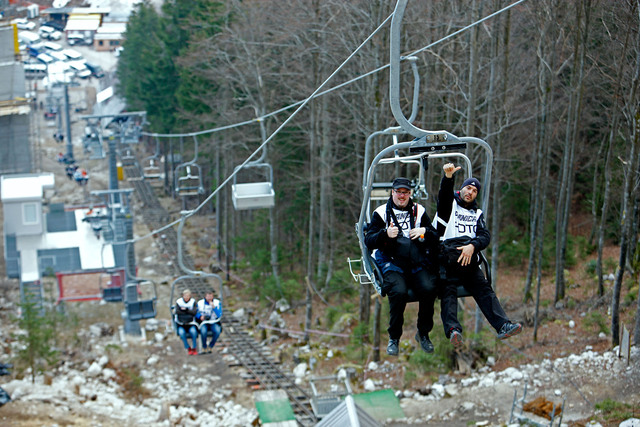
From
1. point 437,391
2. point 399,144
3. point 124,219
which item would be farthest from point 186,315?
point 124,219

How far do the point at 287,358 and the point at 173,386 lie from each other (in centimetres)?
367

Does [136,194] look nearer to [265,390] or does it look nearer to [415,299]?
[265,390]

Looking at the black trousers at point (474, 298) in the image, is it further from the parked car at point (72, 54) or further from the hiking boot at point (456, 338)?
the parked car at point (72, 54)

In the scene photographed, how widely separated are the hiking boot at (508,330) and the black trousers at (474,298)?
0.10m

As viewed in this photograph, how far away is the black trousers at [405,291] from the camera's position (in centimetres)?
897

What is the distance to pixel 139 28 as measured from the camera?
50.6 m

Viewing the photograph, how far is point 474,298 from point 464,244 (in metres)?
0.60

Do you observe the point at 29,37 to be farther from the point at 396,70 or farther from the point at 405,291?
the point at 396,70

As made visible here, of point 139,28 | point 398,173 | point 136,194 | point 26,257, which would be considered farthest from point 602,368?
point 139,28

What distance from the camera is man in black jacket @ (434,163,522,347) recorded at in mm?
8734

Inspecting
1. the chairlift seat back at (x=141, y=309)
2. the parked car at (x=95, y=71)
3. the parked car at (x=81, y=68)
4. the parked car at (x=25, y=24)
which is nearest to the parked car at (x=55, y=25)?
the parked car at (x=25, y=24)

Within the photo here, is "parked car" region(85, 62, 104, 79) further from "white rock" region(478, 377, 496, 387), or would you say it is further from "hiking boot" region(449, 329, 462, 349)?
"hiking boot" region(449, 329, 462, 349)

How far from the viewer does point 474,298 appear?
8883 mm

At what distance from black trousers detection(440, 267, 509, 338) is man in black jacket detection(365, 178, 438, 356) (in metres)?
0.19
